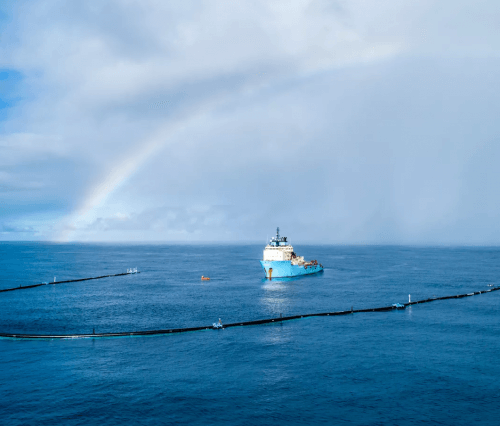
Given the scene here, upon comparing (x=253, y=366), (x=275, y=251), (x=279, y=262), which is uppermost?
(x=275, y=251)

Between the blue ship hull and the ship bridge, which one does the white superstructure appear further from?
the blue ship hull

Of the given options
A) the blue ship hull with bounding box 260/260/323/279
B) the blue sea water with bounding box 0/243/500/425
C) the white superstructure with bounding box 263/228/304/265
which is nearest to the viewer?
the blue sea water with bounding box 0/243/500/425

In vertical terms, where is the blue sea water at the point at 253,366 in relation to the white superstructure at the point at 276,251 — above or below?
below

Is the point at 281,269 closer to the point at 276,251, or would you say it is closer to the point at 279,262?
the point at 279,262

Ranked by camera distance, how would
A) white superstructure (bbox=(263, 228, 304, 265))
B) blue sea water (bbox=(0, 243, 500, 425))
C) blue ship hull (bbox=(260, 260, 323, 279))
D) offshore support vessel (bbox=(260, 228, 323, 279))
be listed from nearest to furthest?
1. blue sea water (bbox=(0, 243, 500, 425))
2. blue ship hull (bbox=(260, 260, 323, 279))
3. offshore support vessel (bbox=(260, 228, 323, 279))
4. white superstructure (bbox=(263, 228, 304, 265))

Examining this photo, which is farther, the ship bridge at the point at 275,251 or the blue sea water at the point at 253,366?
the ship bridge at the point at 275,251

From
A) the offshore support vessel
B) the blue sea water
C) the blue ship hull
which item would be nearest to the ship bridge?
the offshore support vessel

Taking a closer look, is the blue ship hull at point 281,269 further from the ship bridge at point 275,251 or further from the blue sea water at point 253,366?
the blue sea water at point 253,366

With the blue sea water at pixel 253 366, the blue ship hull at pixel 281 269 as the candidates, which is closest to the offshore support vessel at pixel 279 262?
the blue ship hull at pixel 281 269

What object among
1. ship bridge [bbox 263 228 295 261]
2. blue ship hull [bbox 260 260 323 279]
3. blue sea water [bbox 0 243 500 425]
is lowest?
blue sea water [bbox 0 243 500 425]

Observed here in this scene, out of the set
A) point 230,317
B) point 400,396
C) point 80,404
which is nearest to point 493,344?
point 400,396

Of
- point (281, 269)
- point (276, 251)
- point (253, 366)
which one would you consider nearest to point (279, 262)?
point (281, 269)
